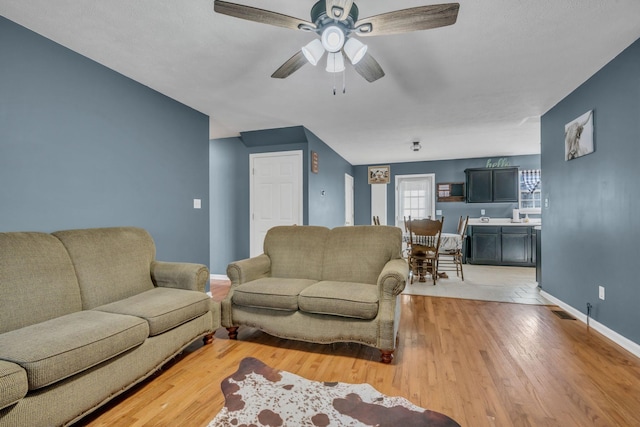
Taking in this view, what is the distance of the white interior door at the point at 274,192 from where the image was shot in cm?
467

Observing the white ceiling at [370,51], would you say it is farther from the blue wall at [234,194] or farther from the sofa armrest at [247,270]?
the sofa armrest at [247,270]

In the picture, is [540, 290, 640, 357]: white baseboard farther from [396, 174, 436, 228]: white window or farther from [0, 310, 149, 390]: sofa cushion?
[396, 174, 436, 228]: white window

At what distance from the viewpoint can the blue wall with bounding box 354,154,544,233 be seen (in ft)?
21.9

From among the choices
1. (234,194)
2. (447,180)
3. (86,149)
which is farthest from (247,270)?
(447,180)

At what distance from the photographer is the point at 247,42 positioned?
2.25m

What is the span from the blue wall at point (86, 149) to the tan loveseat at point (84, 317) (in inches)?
13.2

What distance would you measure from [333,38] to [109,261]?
7.37 ft

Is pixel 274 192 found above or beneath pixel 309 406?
above

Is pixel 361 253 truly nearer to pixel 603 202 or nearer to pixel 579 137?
pixel 603 202

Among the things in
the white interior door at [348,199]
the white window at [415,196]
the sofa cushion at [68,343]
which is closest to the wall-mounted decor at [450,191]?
the white window at [415,196]

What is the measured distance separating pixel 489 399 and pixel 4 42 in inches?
151

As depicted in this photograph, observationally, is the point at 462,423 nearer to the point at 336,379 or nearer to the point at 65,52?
the point at 336,379

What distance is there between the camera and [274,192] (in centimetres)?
481

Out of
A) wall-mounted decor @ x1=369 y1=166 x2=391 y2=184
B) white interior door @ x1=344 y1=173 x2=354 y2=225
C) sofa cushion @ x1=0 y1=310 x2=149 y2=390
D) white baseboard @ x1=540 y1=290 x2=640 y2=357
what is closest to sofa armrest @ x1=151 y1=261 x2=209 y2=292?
sofa cushion @ x1=0 y1=310 x2=149 y2=390
